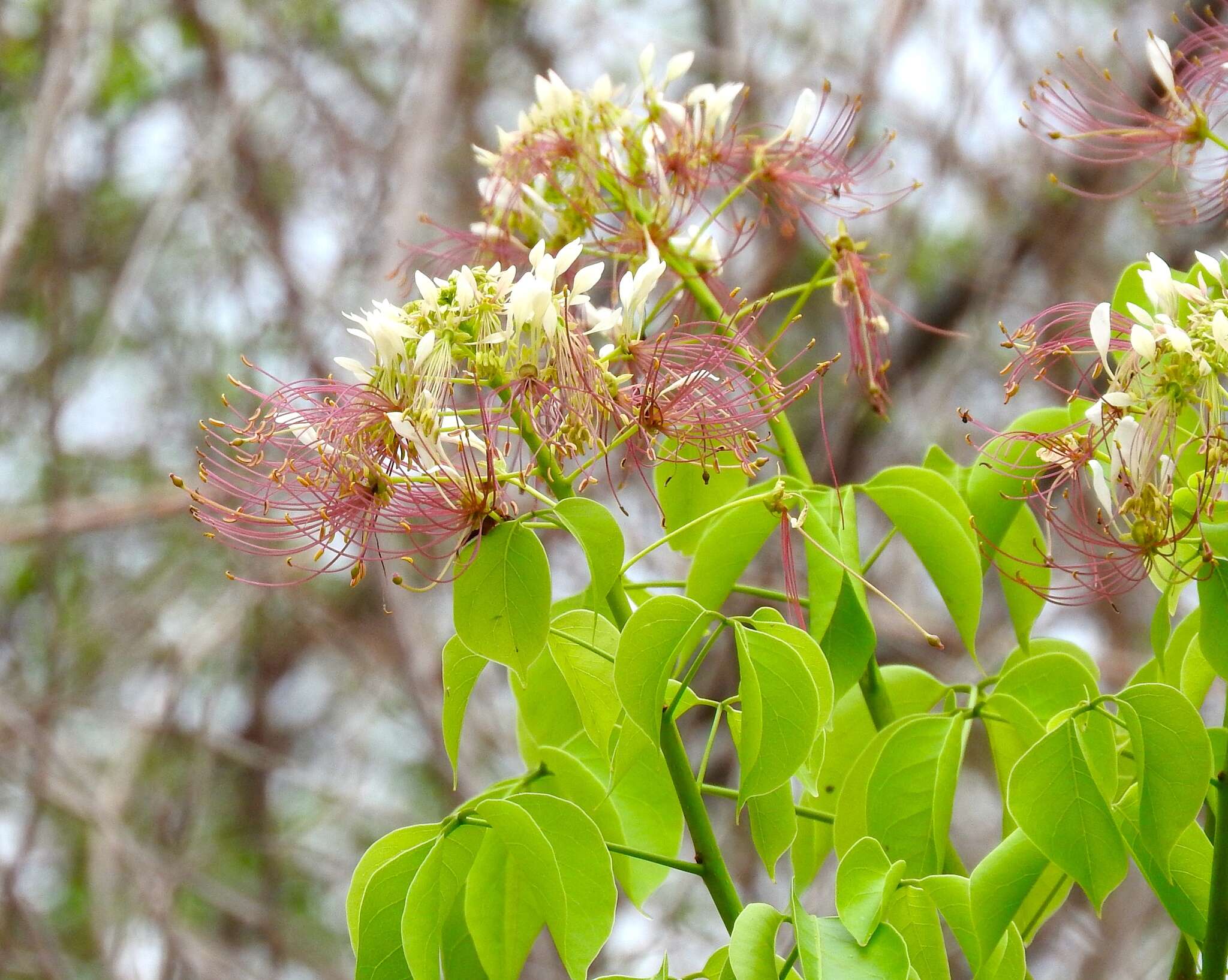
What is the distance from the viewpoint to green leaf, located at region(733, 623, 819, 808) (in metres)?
0.78

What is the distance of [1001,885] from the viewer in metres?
0.82

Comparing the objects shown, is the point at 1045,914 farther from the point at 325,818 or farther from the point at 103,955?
the point at 325,818

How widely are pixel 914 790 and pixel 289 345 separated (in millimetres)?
2436

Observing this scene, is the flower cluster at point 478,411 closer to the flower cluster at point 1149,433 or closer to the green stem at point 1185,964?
the flower cluster at point 1149,433

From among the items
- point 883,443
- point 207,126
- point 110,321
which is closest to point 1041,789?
point 110,321

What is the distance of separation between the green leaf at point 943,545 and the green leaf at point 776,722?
0.20m

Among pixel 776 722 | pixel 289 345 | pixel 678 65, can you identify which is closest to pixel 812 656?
pixel 776 722

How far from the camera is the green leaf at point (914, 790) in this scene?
913 mm

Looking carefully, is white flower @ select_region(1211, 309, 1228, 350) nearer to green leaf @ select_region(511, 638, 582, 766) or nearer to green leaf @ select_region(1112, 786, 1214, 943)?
green leaf @ select_region(1112, 786, 1214, 943)

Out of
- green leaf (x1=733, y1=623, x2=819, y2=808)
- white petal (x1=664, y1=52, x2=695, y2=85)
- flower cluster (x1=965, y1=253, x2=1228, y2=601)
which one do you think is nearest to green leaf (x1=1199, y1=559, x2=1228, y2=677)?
flower cluster (x1=965, y1=253, x2=1228, y2=601)

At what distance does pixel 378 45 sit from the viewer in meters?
3.79

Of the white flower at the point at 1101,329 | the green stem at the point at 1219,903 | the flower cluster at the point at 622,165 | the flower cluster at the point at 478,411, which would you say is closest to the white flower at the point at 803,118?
the flower cluster at the point at 622,165

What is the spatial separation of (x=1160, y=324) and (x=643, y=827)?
47 centimetres

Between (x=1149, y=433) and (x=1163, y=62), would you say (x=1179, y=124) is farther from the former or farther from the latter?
(x=1149, y=433)
